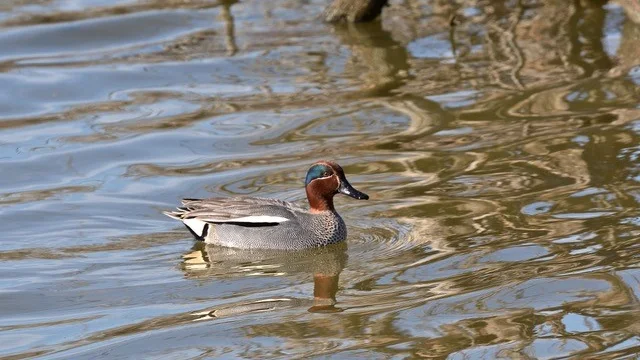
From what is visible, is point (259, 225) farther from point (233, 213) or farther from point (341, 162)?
point (341, 162)

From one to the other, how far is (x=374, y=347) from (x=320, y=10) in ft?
37.3

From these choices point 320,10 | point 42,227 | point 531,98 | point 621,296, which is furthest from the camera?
point 320,10

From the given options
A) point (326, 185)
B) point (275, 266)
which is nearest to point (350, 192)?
point (326, 185)

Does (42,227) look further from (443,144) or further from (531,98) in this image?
(531,98)

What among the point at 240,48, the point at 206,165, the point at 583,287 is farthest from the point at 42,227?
the point at 240,48

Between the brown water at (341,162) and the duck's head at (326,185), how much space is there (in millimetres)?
326

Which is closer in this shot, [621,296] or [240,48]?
[621,296]

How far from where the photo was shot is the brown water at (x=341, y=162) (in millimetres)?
7602

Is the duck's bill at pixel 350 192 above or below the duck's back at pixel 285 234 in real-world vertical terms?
above

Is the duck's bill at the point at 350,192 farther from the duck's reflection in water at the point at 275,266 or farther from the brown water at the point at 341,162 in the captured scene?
the duck's reflection in water at the point at 275,266

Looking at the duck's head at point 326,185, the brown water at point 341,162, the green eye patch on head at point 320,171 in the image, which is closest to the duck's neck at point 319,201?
the duck's head at point 326,185

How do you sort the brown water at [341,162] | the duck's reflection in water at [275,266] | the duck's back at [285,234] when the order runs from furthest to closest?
the duck's back at [285,234] < the duck's reflection in water at [275,266] < the brown water at [341,162]

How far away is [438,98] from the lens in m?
13.3

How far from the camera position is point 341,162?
11.6 meters
